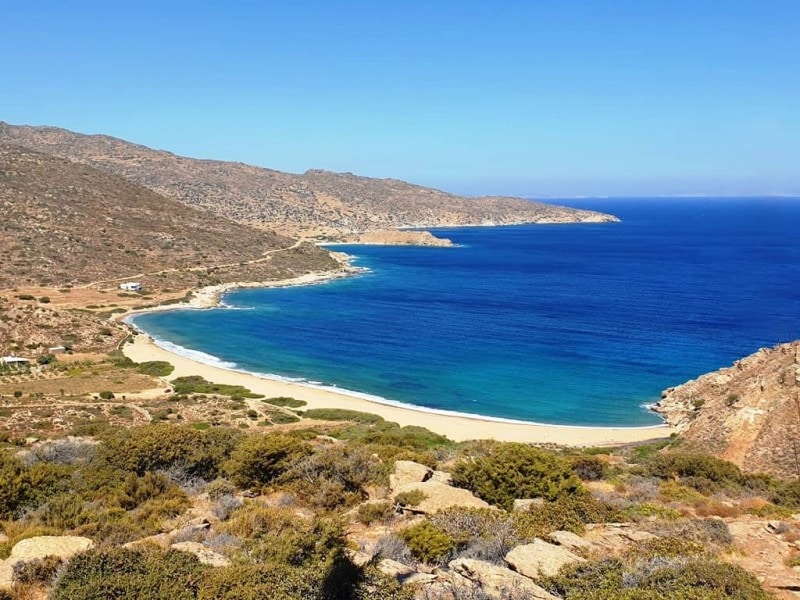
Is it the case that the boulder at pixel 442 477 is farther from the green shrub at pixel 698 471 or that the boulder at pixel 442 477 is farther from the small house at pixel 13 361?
the small house at pixel 13 361

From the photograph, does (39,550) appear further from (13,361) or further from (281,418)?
(13,361)

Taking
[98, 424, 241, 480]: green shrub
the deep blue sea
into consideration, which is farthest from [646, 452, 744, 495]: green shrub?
the deep blue sea

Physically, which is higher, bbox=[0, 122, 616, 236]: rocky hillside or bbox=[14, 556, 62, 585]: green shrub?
bbox=[0, 122, 616, 236]: rocky hillside

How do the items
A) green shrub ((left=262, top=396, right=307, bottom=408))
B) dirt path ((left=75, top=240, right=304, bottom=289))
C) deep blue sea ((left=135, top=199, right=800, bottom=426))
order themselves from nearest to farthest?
green shrub ((left=262, top=396, right=307, bottom=408)), deep blue sea ((left=135, top=199, right=800, bottom=426)), dirt path ((left=75, top=240, right=304, bottom=289))

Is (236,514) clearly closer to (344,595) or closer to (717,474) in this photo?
(344,595)

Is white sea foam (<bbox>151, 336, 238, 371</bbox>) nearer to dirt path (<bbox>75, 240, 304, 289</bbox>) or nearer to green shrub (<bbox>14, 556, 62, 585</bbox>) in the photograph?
dirt path (<bbox>75, 240, 304, 289</bbox>)

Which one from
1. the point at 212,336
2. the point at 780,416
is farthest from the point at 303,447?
the point at 212,336
